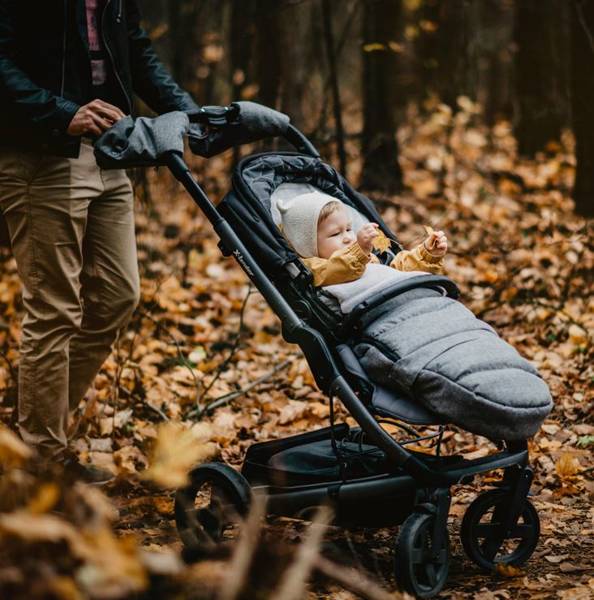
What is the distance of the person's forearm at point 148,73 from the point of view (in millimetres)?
4348

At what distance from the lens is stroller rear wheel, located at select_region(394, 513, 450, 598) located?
10.3ft

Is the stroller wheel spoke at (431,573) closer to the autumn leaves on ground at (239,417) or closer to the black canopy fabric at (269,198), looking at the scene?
the autumn leaves on ground at (239,417)

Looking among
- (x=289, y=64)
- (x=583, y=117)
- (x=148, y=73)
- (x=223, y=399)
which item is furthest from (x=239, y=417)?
(x=289, y=64)

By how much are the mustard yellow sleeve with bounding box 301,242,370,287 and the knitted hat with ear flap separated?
0.24 meters

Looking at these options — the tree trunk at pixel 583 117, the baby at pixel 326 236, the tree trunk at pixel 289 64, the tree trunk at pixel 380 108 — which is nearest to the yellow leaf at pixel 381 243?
the baby at pixel 326 236

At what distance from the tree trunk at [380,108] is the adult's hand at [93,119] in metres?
6.36

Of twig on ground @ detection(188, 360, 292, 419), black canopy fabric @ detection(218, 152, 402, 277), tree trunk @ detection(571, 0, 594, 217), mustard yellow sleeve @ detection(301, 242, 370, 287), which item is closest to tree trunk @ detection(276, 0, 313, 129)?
tree trunk @ detection(571, 0, 594, 217)

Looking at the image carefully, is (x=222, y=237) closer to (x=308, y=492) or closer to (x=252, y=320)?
(x=308, y=492)

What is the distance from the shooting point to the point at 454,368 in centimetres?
314

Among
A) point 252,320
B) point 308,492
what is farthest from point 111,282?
point 252,320

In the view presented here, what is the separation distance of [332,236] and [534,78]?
996cm

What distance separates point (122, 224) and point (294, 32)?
6.25 meters

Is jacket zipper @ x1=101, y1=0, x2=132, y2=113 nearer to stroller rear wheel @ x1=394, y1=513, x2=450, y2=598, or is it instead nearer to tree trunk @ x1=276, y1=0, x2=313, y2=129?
stroller rear wheel @ x1=394, y1=513, x2=450, y2=598

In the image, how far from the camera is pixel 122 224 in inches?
165
